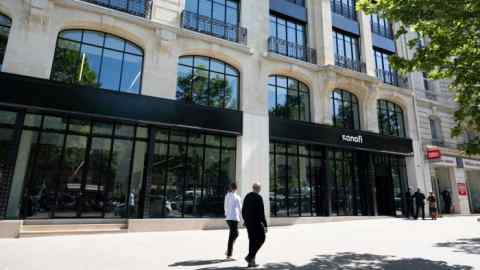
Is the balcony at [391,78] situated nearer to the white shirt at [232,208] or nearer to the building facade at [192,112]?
the building facade at [192,112]

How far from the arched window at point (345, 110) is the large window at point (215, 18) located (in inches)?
273

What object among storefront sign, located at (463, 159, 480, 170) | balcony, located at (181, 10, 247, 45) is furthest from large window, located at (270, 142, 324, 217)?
storefront sign, located at (463, 159, 480, 170)

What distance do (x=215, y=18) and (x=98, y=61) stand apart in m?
6.04

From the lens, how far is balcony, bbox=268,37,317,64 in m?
15.7

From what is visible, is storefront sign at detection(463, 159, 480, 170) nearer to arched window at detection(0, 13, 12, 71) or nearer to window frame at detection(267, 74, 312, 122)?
window frame at detection(267, 74, 312, 122)

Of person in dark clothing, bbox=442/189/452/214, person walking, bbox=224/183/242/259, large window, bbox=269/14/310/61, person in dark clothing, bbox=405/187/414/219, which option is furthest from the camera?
person in dark clothing, bbox=442/189/452/214

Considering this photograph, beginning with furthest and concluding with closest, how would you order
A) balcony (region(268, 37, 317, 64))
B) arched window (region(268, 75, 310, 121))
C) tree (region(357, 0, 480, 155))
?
balcony (region(268, 37, 317, 64))
arched window (region(268, 75, 310, 121))
tree (region(357, 0, 480, 155))

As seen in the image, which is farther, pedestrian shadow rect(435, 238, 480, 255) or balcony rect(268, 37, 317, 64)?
balcony rect(268, 37, 317, 64)

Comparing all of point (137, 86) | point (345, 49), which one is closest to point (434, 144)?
point (345, 49)

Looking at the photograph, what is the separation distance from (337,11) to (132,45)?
1344cm

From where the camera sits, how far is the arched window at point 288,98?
1552cm

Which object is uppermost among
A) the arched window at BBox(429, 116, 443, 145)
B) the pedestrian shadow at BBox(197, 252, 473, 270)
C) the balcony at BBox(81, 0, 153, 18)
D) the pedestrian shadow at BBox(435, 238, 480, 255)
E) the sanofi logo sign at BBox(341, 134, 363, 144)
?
the balcony at BBox(81, 0, 153, 18)

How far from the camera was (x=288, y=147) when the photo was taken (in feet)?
50.4

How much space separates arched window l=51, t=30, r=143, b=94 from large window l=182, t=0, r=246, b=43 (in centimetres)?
300
